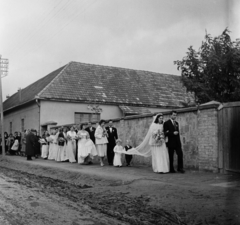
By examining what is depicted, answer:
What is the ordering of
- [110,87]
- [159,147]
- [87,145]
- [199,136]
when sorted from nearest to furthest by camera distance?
1. [199,136]
2. [159,147]
3. [87,145]
4. [110,87]

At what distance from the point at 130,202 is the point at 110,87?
24394 millimetres

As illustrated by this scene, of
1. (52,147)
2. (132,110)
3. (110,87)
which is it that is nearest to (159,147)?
(52,147)

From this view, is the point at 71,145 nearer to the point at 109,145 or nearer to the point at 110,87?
the point at 109,145

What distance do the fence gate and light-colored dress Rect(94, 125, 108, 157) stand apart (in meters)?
6.02

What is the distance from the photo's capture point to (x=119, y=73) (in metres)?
34.0

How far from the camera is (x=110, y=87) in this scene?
31.0 m

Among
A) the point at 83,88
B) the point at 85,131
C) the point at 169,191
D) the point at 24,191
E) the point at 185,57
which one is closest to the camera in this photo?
the point at 169,191

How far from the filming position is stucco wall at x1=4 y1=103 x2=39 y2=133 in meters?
28.5

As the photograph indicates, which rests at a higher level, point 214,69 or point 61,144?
point 214,69

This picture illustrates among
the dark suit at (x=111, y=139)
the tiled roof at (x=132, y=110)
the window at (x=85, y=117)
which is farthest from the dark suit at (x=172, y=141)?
the window at (x=85, y=117)

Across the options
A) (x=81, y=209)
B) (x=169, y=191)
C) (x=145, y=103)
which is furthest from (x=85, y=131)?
(x=145, y=103)

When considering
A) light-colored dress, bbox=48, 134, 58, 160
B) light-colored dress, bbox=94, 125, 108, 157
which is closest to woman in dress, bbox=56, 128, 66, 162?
light-colored dress, bbox=48, 134, 58, 160

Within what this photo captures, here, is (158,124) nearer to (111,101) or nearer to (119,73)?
(111,101)

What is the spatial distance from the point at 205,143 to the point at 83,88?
1959 cm
